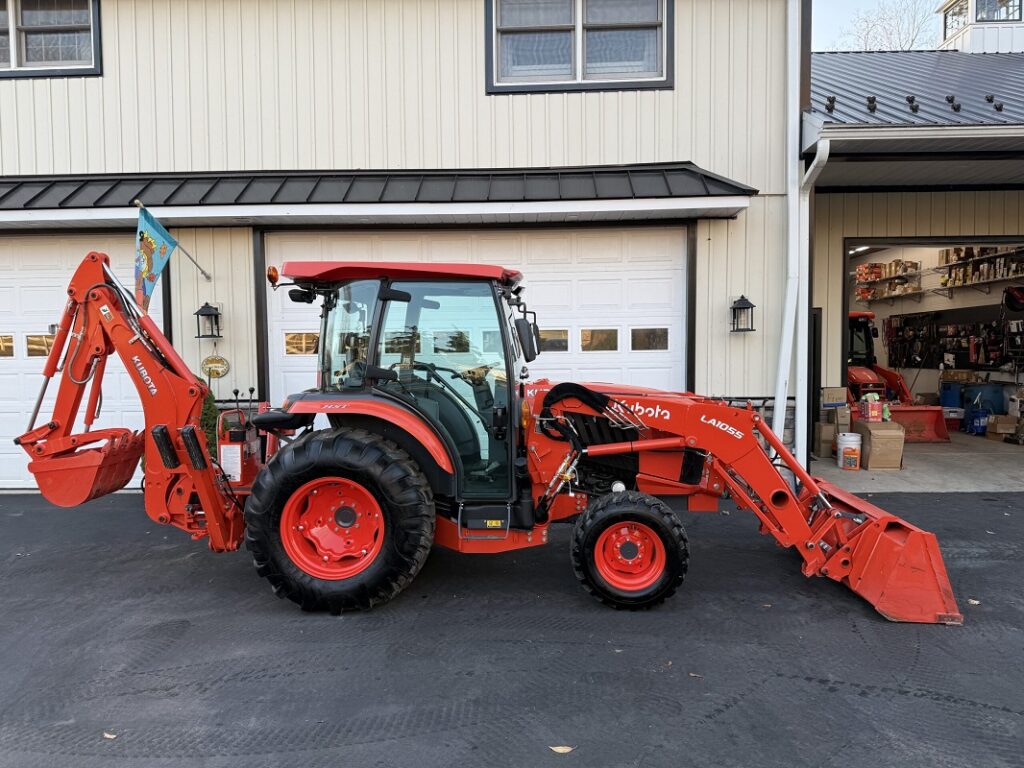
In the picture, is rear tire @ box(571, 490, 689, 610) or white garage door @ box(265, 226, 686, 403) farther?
white garage door @ box(265, 226, 686, 403)

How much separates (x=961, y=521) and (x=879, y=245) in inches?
180

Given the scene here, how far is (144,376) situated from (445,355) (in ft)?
6.41

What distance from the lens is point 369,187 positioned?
6.80m

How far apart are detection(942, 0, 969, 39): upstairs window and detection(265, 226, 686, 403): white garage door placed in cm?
1066

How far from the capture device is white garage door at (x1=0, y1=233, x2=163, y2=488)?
7.23 metres

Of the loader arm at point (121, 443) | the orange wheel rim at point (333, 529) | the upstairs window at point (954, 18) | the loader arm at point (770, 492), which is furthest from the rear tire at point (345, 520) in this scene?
the upstairs window at point (954, 18)

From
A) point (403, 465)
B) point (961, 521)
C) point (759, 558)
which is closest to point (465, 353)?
point (403, 465)

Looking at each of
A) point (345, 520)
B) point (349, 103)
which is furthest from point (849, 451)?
point (349, 103)

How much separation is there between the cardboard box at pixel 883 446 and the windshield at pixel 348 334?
21.6 ft

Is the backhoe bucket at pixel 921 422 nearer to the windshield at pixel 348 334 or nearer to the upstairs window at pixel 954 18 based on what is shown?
the upstairs window at pixel 954 18

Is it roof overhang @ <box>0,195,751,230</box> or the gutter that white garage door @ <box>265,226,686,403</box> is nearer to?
roof overhang @ <box>0,195,751,230</box>

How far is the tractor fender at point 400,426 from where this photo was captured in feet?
12.9

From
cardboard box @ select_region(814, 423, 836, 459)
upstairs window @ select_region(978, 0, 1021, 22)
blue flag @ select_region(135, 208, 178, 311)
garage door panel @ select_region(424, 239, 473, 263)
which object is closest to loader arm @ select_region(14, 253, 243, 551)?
blue flag @ select_region(135, 208, 178, 311)

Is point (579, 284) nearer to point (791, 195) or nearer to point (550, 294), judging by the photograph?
point (550, 294)
